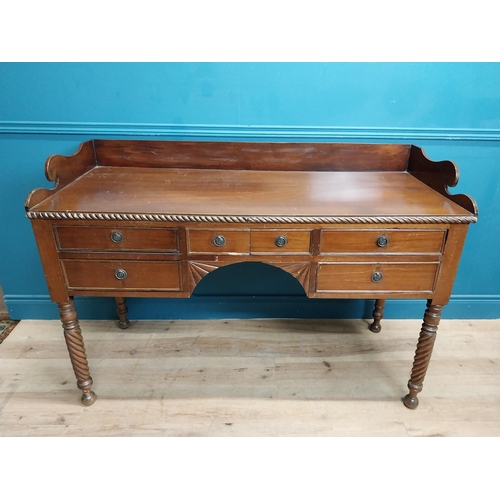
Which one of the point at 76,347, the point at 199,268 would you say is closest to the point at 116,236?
the point at 199,268

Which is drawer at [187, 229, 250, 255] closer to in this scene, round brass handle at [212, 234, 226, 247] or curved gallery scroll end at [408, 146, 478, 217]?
round brass handle at [212, 234, 226, 247]

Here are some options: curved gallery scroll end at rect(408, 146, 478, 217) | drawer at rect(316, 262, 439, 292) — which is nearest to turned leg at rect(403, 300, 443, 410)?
drawer at rect(316, 262, 439, 292)

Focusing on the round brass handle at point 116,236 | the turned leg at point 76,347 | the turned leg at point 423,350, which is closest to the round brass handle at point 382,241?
the turned leg at point 423,350

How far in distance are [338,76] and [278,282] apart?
3.89 ft

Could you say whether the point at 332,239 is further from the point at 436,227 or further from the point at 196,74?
the point at 196,74

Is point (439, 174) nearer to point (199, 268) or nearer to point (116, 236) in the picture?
point (199, 268)

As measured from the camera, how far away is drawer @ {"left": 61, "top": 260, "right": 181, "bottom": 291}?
1.50 metres

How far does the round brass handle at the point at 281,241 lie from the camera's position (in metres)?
1.43

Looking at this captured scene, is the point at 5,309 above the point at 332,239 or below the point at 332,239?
below

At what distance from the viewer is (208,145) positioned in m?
1.90

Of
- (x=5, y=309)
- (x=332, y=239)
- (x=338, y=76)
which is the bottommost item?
→ (x=5, y=309)

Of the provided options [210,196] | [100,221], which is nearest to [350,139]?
[210,196]

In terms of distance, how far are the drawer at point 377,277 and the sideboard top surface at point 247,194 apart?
0.22m

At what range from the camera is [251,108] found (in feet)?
6.27
